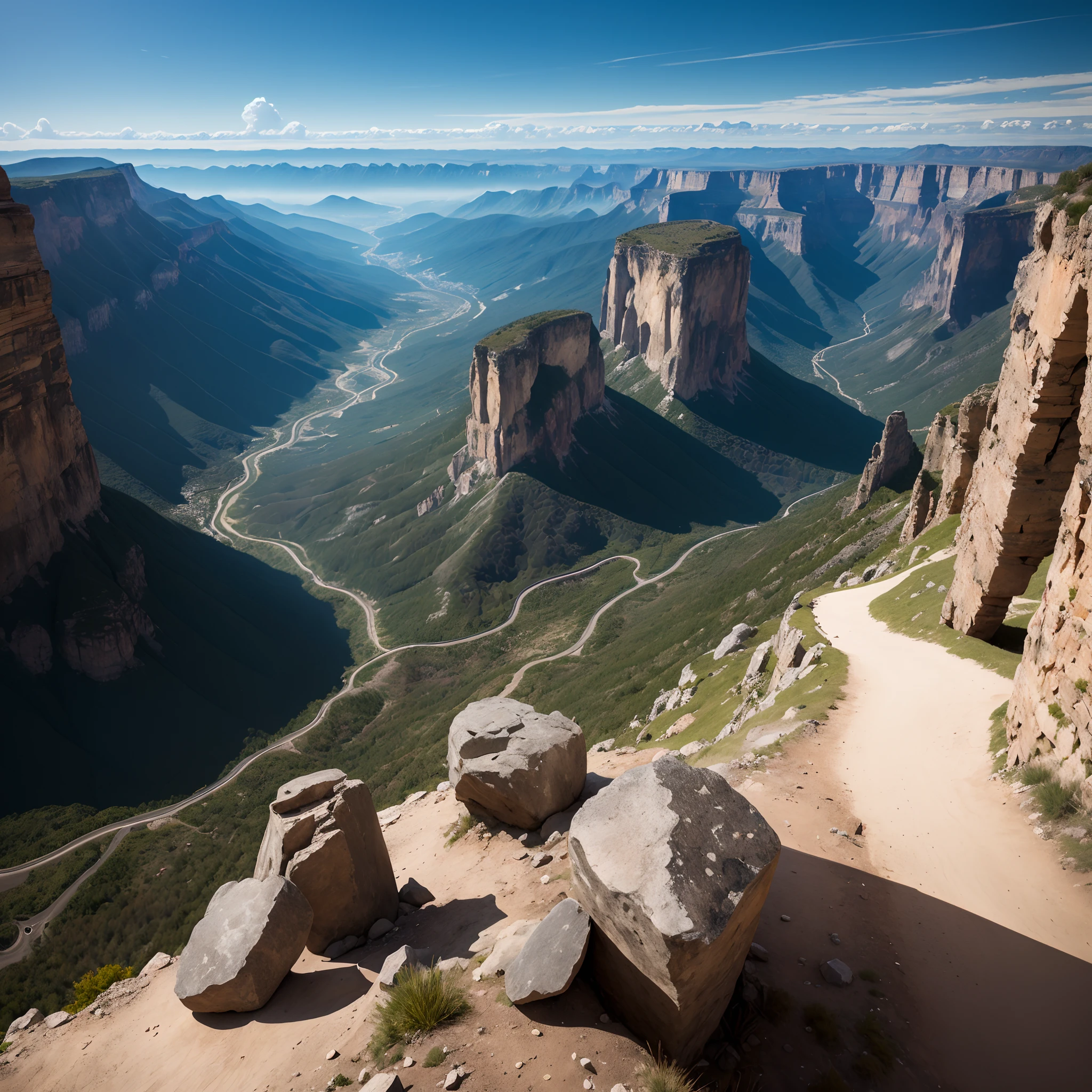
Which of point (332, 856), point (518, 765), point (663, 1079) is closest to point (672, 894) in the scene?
point (663, 1079)

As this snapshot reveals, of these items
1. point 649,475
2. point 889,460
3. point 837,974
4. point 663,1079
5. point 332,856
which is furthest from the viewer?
point 649,475

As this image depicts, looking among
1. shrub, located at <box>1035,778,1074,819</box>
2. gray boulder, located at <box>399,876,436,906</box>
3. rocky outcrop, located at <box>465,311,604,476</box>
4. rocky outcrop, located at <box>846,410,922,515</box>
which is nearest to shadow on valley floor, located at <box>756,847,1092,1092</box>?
shrub, located at <box>1035,778,1074,819</box>

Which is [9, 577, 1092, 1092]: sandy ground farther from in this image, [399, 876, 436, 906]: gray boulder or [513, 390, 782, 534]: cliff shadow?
[513, 390, 782, 534]: cliff shadow

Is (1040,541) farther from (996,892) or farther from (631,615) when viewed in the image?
(631,615)

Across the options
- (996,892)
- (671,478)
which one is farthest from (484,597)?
(996,892)

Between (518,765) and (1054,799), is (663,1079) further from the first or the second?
(1054,799)
